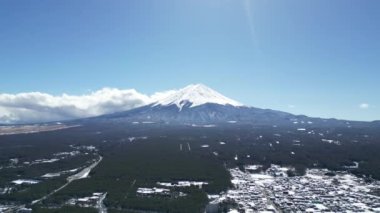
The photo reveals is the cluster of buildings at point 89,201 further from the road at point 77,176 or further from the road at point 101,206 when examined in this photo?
the road at point 77,176

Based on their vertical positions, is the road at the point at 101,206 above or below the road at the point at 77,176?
below

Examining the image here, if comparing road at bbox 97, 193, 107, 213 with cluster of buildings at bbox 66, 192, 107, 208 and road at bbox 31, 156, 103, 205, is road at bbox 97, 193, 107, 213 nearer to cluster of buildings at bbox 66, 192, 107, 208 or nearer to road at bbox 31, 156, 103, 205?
cluster of buildings at bbox 66, 192, 107, 208

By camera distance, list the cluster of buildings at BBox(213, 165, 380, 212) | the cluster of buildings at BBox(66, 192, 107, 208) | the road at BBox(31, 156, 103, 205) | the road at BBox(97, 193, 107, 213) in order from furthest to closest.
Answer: the road at BBox(31, 156, 103, 205) → the cluster of buildings at BBox(213, 165, 380, 212) → the cluster of buildings at BBox(66, 192, 107, 208) → the road at BBox(97, 193, 107, 213)

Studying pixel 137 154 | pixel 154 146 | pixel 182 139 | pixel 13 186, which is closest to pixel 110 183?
pixel 13 186

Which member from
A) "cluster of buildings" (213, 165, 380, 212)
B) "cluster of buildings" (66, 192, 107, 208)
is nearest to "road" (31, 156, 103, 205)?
"cluster of buildings" (66, 192, 107, 208)

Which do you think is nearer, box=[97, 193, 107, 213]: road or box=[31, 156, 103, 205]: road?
box=[97, 193, 107, 213]: road

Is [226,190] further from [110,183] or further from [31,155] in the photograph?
[31,155]

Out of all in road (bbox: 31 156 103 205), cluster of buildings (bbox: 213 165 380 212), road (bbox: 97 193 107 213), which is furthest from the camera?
road (bbox: 31 156 103 205)

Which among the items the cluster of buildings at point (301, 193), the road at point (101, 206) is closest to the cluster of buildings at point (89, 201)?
the road at point (101, 206)

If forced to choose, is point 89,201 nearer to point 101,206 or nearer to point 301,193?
point 101,206
